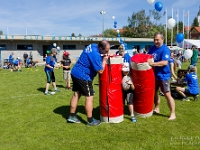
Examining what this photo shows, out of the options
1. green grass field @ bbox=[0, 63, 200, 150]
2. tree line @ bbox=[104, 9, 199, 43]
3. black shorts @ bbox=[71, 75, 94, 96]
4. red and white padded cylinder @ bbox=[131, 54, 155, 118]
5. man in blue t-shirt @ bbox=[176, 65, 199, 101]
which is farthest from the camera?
tree line @ bbox=[104, 9, 199, 43]

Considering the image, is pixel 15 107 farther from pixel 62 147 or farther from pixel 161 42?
pixel 161 42

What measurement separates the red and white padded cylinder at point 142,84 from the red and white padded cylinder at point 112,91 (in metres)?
0.36

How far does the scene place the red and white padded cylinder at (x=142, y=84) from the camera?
405 cm

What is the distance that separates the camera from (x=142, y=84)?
13.6 ft

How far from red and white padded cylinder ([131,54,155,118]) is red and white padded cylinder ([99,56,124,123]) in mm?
357

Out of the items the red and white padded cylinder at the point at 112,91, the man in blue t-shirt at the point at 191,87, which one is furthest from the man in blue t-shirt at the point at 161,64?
the man in blue t-shirt at the point at 191,87

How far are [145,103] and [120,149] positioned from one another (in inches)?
58.1

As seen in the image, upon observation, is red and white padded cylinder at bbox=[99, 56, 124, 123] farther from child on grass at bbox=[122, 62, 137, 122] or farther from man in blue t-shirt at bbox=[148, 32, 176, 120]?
man in blue t-shirt at bbox=[148, 32, 176, 120]

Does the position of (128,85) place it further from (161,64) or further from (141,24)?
(141,24)

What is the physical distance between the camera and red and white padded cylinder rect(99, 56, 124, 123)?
3948mm

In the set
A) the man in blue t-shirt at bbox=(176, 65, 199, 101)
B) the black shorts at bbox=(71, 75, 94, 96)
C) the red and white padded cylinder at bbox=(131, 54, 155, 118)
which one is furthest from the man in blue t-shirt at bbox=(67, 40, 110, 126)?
the man in blue t-shirt at bbox=(176, 65, 199, 101)

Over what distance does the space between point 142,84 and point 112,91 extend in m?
0.67

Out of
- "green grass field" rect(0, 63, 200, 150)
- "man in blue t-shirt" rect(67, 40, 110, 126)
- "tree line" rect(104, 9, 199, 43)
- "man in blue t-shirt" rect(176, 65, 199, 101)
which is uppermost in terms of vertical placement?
"tree line" rect(104, 9, 199, 43)

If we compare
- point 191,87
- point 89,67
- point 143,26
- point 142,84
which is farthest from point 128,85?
point 143,26
